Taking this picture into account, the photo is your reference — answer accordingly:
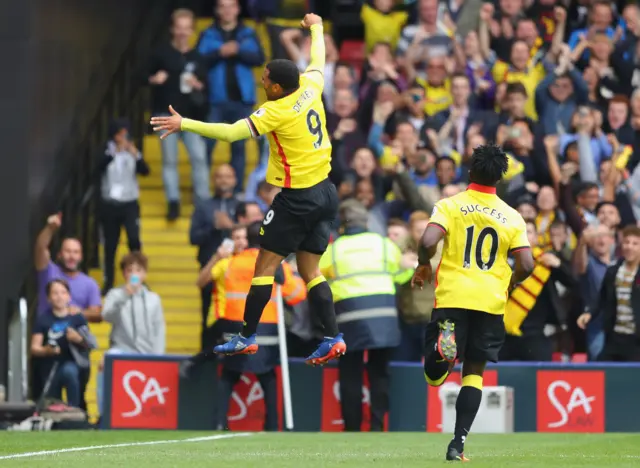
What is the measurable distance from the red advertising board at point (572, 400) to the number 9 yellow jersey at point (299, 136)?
462cm

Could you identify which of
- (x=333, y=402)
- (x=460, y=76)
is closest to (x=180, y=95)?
(x=460, y=76)

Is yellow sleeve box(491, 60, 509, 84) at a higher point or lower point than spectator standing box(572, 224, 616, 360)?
higher

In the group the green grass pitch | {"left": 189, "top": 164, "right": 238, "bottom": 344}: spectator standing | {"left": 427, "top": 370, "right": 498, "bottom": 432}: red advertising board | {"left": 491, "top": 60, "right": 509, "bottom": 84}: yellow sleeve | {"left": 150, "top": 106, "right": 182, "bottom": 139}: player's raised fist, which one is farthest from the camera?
{"left": 491, "top": 60, "right": 509, "bottom": 84}: yellow sleeve

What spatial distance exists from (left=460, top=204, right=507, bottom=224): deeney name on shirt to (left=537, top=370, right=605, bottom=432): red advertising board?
5.37 m

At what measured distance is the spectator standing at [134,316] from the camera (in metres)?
17.6

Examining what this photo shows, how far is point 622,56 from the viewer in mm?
21109

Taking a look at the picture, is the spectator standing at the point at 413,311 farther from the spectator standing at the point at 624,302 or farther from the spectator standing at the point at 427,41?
the spectator standing at the point at 427,41

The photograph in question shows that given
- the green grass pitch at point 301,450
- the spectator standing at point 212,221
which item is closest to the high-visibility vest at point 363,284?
the green grass pitch at point 301,450

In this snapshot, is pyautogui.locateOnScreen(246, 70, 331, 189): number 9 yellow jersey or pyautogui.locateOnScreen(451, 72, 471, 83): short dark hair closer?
pyautogui.locateOnScreen(246, 70, 331, 189): number 9 yellow jersey

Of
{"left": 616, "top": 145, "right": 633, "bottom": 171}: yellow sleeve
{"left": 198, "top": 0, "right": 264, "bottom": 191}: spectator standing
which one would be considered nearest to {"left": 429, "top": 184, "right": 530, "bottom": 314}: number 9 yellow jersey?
{"left": 616, "top": 145, "right": 633, "bottom": 171}: yellow sleeve

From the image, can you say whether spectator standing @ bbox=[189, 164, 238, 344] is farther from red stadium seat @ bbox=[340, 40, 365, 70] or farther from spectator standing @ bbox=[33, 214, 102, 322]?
red stadium seat @ bbox=[340, 40, 365, 70]

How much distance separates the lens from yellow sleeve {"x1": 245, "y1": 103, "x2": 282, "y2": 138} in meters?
12.3

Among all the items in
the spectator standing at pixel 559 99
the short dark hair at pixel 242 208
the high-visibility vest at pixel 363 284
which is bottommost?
the high-visibility vest at pixel 363 284

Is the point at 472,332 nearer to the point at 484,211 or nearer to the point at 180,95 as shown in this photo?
the point at 484,211
